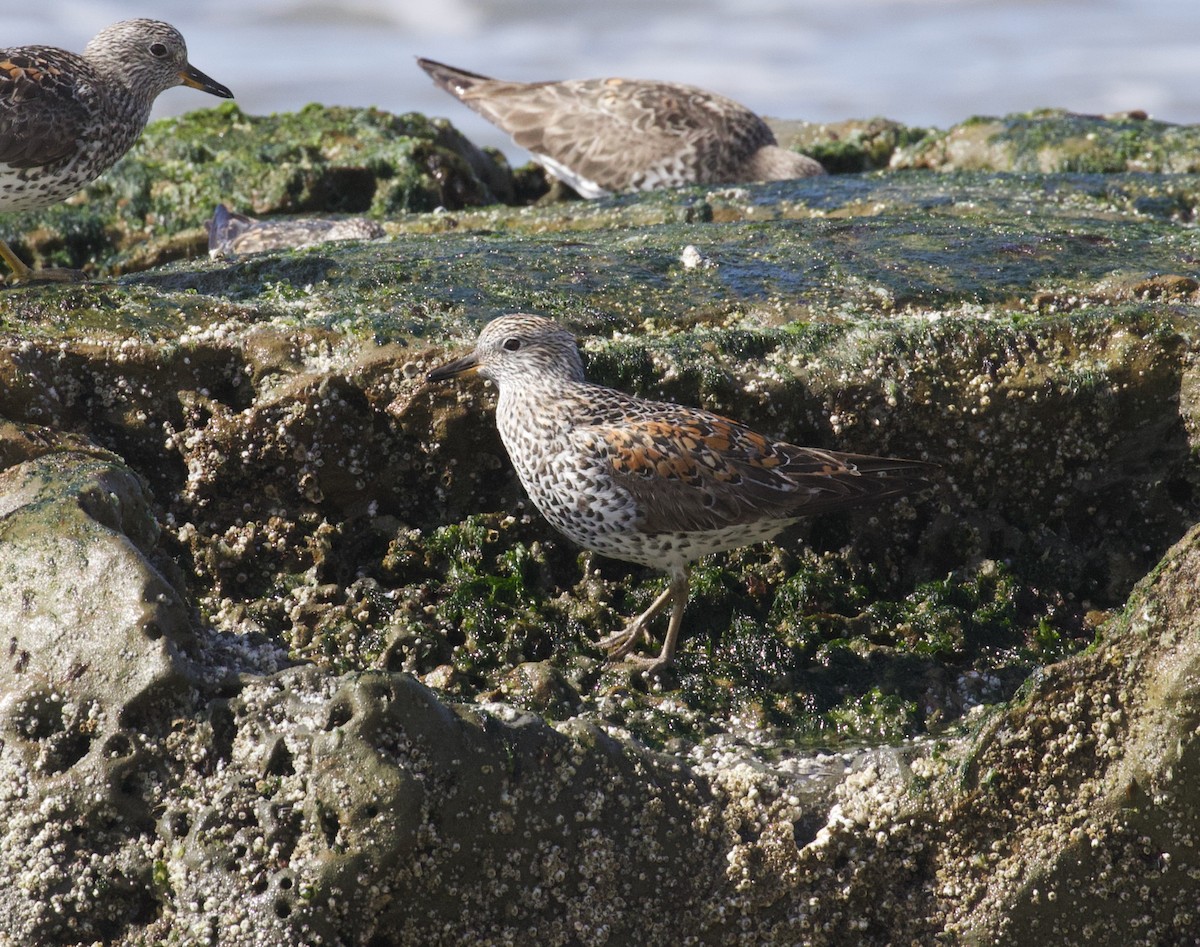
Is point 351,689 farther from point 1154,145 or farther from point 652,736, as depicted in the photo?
point 1154,145

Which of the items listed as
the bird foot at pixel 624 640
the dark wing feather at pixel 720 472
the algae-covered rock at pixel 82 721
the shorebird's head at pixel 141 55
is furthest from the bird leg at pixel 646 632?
the shorebird's head at pixel 141 55

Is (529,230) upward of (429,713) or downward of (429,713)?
upward

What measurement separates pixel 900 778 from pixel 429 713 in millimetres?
Answer: 1407

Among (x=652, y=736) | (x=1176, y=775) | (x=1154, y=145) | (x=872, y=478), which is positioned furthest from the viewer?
(x=1154, y=145)

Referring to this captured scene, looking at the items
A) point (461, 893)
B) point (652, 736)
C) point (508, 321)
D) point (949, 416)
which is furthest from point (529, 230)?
point (461, 893)

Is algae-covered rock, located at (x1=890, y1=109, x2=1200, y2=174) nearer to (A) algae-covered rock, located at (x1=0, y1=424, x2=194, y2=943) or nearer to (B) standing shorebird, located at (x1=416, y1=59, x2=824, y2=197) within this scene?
(B) standing shorebird, located at (x1=416, y1=59, x2=824, y2=197)

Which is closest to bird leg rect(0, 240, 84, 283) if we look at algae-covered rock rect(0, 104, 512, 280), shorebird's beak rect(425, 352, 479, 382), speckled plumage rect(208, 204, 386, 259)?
speckled plumage rect(208, 204, 386, 259)

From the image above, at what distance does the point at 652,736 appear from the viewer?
447cm

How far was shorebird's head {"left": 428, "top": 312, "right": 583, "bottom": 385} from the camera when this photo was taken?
5.18 m

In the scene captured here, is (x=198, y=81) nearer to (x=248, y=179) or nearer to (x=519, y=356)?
(x=248, y=179)

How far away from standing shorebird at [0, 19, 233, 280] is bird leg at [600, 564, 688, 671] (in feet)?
9.88

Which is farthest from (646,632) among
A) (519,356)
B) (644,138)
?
(644,138)

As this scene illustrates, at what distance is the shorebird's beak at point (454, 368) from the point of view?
5207 millimetres

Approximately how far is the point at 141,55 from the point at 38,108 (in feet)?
3.72
